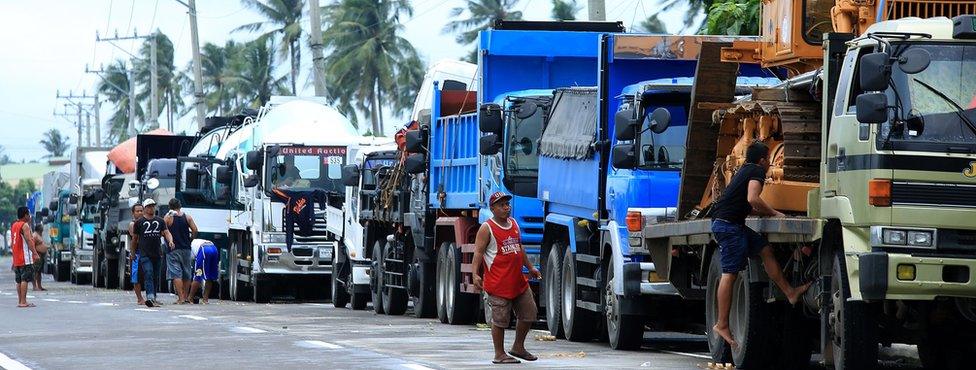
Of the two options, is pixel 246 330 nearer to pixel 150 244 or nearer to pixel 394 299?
pixel 394 299

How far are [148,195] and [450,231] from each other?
17.2 meters

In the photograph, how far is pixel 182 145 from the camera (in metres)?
43.9

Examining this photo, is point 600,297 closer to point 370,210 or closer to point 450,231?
point 450,231

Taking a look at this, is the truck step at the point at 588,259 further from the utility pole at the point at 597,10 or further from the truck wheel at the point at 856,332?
the utility pole at the point at 597,10

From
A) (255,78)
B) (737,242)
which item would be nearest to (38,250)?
(737,242)

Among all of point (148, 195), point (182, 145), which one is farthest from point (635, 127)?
point (182, 145)

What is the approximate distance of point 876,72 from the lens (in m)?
12.5

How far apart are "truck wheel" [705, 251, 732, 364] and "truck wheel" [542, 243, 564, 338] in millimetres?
4043

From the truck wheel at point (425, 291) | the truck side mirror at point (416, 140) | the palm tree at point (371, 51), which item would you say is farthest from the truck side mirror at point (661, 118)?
the palm tree at point (371, 51)

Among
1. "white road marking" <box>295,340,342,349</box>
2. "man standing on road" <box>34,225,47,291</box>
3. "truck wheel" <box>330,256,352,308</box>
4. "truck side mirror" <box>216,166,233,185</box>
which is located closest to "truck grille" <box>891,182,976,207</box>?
"white road marking" <box>295,340,342,349</box>

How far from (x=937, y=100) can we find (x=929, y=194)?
62 centimetres

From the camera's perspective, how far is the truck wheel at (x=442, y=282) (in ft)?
82.0

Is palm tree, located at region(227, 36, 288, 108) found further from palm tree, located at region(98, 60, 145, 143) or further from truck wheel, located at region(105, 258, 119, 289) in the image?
truck wheel, located at region(105, 258, 119, 289)

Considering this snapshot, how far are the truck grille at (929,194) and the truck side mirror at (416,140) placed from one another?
13.9m
